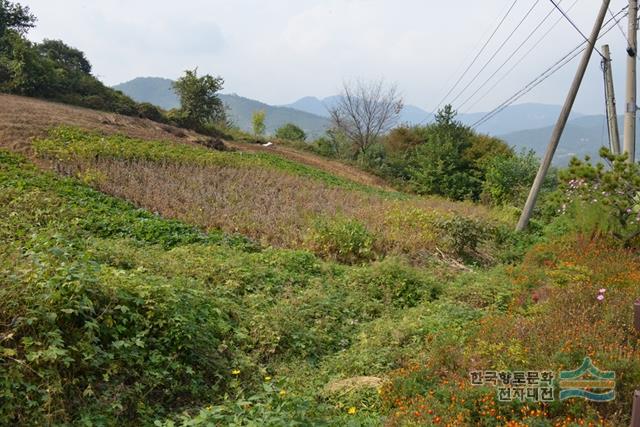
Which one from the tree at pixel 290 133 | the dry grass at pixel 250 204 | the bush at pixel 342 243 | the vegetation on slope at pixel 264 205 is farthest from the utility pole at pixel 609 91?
the tree at pixel 290 133

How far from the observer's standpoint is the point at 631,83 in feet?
36.4

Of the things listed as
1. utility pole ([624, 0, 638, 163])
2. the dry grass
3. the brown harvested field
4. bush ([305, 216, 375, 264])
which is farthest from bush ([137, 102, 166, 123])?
utility pole ([624, 0, 638, 163])

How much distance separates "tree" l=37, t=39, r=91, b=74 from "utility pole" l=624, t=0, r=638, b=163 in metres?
31.9

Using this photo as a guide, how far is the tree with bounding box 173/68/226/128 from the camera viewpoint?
2727 cm

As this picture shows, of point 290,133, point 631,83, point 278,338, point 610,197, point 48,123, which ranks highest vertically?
point 631,83

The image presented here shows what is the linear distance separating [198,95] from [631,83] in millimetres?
21917

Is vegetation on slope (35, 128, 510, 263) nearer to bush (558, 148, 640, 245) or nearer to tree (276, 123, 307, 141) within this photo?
bush (558, 148, 640, 245)

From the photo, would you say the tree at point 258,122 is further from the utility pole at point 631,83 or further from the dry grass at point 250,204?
the utility pole at point 631,83

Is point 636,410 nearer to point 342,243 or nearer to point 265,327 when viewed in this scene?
point 265,327

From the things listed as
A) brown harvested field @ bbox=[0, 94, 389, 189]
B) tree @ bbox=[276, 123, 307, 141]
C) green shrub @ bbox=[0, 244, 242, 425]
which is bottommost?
green shrub @ bbox=[0, 244, 242, 425]

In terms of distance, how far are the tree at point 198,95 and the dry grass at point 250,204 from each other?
1400 centimetres

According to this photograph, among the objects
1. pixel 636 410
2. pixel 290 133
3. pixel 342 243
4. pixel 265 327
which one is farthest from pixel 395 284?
pixel 290 133

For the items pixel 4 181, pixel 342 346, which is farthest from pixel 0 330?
pixel 4 181

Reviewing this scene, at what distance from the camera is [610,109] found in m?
12.9
